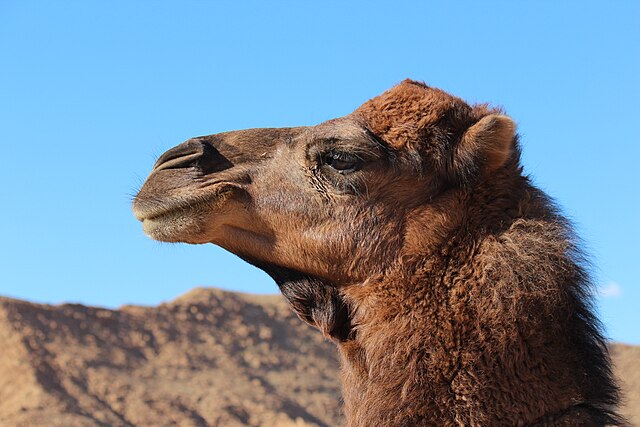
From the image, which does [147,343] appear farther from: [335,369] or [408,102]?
[408,102]

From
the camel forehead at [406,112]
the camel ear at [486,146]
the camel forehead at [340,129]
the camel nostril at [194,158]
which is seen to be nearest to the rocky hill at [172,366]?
the camel nostril at [194,158]

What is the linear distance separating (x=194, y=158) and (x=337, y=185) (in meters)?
0.69

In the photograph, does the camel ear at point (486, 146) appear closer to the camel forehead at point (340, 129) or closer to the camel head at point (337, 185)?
the camel head at point (337, 185)

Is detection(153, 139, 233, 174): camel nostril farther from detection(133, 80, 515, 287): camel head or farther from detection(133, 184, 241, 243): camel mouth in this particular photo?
detection(133, 184, 241, 243): camel mouth

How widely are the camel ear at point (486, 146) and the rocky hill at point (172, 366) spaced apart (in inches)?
759

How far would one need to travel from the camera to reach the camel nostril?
465 cm

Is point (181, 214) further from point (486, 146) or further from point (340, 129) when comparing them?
point (486, 146)

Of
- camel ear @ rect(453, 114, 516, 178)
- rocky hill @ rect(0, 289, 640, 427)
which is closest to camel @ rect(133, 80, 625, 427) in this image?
camel ear @ rect(453, 114, 516, 178)

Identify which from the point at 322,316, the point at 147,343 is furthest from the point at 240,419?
the point at 322,316

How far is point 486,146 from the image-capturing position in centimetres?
439

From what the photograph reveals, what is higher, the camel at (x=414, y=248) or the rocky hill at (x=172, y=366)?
the rocky hill at (x=172, y=366)

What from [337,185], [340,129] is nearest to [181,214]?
[337,185]

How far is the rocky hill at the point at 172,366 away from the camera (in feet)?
78.4

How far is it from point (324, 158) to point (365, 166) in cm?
23
